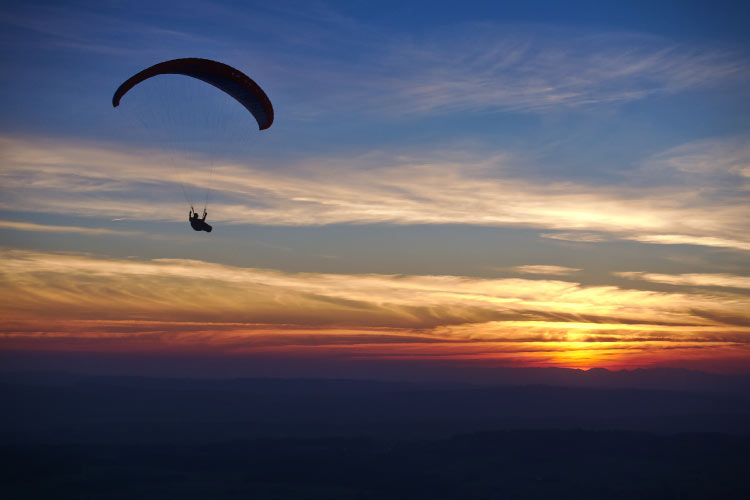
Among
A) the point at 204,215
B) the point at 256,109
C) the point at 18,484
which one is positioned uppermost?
the point at 256,109

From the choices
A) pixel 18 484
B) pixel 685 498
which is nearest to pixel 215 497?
pixel 18 484

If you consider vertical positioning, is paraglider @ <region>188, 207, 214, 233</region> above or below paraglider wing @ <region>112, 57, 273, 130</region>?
below

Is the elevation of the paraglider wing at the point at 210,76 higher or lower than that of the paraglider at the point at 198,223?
higher

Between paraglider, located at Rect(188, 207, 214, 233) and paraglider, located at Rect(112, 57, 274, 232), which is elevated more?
paraglider, located at Rect(112, 57, 274, 232)

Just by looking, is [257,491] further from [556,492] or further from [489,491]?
[556,492]
